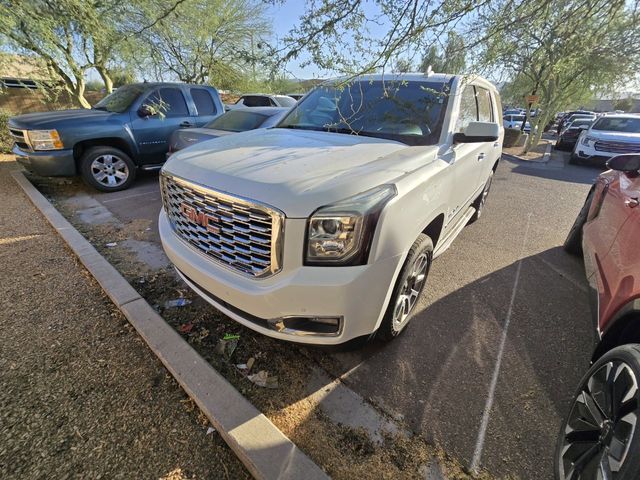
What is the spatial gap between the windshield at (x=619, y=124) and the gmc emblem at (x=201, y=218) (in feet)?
49.7

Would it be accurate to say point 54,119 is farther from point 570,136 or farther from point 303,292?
point 570,136

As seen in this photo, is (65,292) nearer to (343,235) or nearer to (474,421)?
(343,235)

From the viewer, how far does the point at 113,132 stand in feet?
18.6

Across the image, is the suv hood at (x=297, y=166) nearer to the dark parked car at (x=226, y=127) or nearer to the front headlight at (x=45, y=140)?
the dark parked car at (x=226, y=127)

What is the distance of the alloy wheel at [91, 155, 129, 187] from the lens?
574 centimetres

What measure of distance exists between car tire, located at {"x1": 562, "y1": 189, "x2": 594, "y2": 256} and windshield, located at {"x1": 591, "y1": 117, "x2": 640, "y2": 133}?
1091cm

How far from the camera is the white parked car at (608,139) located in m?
10.6

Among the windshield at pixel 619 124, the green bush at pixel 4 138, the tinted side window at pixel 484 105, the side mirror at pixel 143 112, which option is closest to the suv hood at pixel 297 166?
the tinted side window at pixel 484 105

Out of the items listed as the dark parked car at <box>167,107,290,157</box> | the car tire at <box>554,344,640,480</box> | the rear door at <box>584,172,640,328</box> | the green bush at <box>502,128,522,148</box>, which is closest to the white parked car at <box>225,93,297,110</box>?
the dark parked car at <box>167,107,290,157</box>

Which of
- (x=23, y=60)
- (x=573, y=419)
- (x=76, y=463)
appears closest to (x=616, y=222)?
(x=573, y=419)

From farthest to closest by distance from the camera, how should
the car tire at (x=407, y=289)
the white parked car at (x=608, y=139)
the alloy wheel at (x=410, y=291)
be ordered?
the white parked car at (x=608, y=139) → the alloy wheel at (x=410, y=291) → the car tire at (x=407, y=289)

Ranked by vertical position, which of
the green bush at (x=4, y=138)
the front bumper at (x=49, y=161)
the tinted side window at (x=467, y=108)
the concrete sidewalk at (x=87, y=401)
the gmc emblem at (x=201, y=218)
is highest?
the tinted side window at (x=467, y=108)

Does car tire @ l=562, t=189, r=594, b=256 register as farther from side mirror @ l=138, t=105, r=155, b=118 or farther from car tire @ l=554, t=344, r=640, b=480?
side mirror @ l=138, t=105, r=155, b=118

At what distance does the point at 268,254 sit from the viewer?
1787mm
